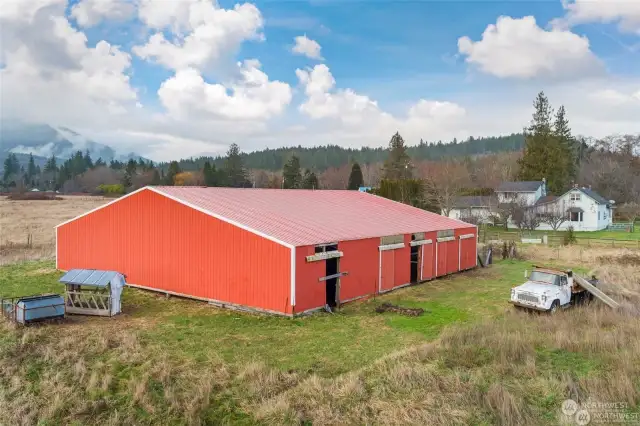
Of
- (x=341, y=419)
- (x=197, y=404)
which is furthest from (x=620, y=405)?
(x=197, y=404)

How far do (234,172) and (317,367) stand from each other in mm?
80101

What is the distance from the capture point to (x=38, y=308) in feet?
49.8

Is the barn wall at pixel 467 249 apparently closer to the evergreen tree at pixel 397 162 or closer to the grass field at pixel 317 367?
the grass field at pixel 317 367

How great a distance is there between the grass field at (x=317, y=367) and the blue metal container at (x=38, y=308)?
0.51 meters

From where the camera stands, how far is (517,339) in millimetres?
13156

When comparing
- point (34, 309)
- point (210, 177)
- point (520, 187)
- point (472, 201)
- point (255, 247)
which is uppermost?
point (210, 177)

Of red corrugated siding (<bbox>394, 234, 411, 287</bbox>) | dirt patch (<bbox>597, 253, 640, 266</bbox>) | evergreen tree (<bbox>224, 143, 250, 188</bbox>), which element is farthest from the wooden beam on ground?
evergreen tree (<bbox>224, 143, 250, 188</bbox>)

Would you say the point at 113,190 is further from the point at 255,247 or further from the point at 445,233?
the point at 255,247

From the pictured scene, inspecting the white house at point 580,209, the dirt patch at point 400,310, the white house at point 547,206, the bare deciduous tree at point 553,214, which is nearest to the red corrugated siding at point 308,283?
the dirt patch at point 400,310

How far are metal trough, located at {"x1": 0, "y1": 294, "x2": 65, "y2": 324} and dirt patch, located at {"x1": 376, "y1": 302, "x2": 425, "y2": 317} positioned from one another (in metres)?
11.3

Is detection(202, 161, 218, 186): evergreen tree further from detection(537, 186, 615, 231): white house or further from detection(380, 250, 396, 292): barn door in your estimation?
detection(380, 250, 396, 292): barn door

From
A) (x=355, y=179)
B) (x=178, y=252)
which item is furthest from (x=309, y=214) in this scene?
(x=355, y=179)

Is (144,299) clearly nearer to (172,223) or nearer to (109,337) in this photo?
(172,223)

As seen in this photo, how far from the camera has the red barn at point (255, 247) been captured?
57.1 feet
